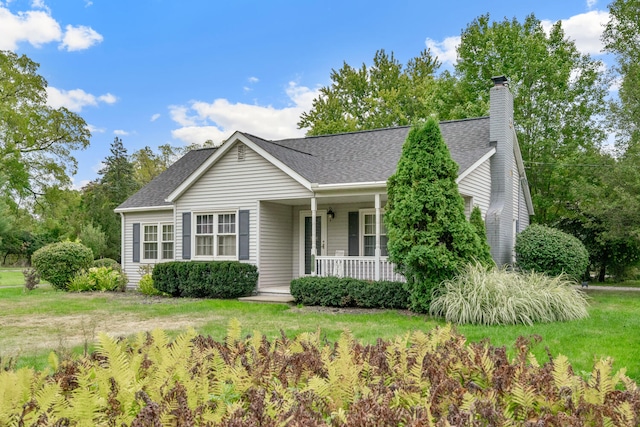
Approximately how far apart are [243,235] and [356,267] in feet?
11.4

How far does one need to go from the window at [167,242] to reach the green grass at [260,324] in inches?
124

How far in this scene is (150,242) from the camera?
17.6 metres

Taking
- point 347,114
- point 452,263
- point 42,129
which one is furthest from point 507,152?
point 42,129

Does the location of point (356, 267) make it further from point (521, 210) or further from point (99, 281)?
point (99, 281)

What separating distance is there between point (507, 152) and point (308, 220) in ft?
19.9

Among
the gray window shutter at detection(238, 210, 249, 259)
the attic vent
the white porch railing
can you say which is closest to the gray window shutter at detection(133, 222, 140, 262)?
the gray window shutter at detection(238, 210, 249, 259)

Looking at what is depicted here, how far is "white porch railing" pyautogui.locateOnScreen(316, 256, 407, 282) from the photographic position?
12805mm

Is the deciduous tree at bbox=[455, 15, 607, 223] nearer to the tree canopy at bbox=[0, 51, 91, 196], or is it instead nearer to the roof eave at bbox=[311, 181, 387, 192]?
the roof eave at bbox=[311, 181, 387, 192]

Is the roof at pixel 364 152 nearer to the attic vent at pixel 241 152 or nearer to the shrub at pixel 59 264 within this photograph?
the attic vent at pixel 241 152

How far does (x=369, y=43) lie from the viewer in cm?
3088

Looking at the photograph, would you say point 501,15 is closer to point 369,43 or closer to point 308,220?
point 369,43

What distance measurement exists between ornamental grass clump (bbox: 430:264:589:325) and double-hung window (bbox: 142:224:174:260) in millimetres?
10133

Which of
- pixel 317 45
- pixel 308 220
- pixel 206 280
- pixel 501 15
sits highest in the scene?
pixel 501 15

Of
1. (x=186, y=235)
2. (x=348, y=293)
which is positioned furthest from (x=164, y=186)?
(x=348, y=293)
